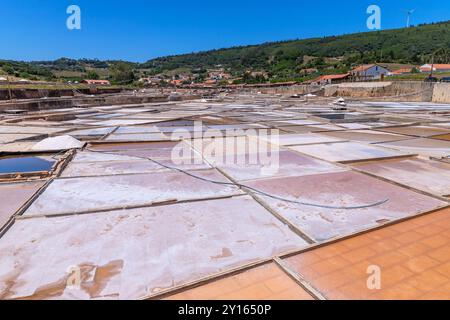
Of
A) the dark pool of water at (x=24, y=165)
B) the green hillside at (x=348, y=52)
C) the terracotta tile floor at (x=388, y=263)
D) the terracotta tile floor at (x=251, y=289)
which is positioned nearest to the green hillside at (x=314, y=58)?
the green hillside at (x=348, y=52)

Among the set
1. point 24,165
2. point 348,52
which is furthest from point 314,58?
point 24,165

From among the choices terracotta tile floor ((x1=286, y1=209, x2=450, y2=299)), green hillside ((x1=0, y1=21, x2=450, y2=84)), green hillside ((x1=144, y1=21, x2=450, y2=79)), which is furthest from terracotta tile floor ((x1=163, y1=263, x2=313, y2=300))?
green hillside ((x1=144, y1=21, x2=450, y2=79))

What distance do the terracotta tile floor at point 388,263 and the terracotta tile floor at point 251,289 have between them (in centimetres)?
24

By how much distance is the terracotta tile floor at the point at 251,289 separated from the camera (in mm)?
3084

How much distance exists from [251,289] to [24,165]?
25.2ft

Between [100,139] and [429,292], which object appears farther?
[100,139]

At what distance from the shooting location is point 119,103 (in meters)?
32.2

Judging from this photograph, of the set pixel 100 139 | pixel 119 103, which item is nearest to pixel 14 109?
pixel 119 103

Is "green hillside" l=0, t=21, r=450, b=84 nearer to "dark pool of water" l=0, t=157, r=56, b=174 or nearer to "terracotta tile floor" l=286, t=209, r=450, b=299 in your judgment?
"dark pool of water" l=0, t=157, r=56, b=174

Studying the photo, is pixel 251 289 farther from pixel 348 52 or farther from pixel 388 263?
pixel 348 52

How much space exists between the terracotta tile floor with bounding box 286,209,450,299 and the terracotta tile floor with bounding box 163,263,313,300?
24 centimetres

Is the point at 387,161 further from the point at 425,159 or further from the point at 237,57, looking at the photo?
the point at 237,57

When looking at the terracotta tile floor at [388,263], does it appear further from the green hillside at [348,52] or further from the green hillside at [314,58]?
the green hillside at [348,52]
